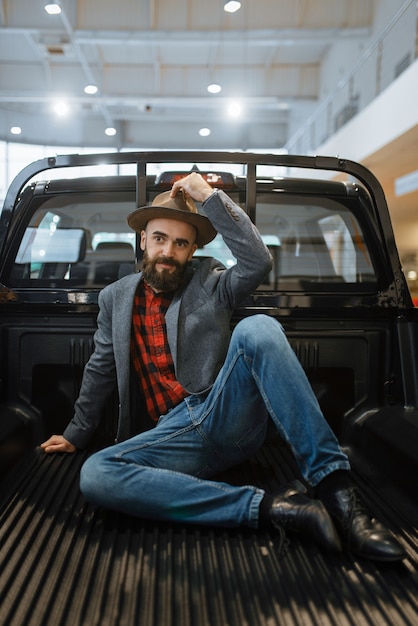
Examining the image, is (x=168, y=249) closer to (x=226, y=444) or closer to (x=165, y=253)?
(x=165, y=253)

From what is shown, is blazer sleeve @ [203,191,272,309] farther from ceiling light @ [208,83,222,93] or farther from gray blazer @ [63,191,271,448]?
ceiling light @ [208,83,222,93]

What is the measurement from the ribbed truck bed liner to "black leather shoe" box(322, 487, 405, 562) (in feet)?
0.17

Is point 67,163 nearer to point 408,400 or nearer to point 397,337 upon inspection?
point 397,337

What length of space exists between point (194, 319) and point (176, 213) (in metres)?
0.42

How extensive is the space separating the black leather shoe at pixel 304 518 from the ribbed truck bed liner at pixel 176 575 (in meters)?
0.06

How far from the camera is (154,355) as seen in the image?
84.6 inches

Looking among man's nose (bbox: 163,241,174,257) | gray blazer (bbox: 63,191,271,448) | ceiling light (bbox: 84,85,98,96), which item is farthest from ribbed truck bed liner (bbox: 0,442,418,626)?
ceiling light (bbox: 84,85,98,96)

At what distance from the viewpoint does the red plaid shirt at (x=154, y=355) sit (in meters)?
2.13

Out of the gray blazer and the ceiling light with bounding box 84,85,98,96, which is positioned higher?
the ceiling light with bounding box 84,85,98,96

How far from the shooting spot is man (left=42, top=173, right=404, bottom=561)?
5.72ft

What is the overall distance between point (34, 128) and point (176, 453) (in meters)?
16.0

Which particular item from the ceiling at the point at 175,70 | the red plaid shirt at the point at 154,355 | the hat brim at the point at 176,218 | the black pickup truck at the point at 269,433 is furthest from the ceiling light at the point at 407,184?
the red plaid shirt at the point at 154,355

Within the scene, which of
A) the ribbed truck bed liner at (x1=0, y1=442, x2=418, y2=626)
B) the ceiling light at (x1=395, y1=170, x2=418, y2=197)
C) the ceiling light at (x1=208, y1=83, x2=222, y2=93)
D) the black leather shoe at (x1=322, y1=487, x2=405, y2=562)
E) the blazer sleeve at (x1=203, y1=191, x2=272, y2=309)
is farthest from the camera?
the ceiling light at (x1=208, y1=83, x2=222, y2=93)

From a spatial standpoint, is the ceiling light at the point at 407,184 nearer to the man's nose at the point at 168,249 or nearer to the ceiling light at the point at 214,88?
the ceiling light at the point at 214,88
